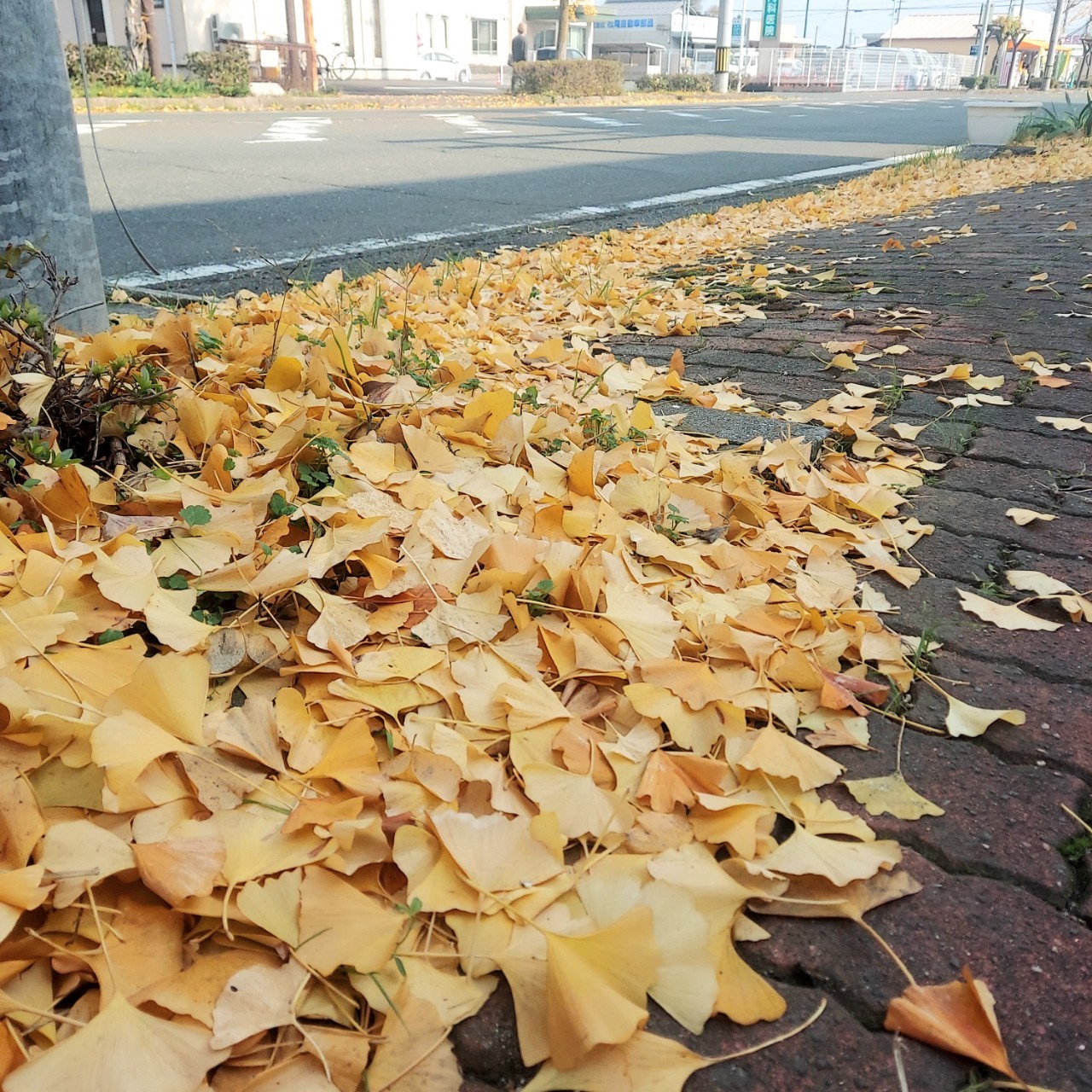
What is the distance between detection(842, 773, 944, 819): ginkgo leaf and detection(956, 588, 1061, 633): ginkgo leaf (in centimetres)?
43

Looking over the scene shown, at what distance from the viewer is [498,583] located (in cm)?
132

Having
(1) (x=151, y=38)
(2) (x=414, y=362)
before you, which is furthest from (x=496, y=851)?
(1) (x=151, y=38)

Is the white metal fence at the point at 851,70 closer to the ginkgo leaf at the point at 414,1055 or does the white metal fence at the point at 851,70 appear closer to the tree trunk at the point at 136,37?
the tree trunk at the point at 136,37

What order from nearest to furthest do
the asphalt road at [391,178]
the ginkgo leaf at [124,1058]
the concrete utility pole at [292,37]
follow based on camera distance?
1. the ginkgo leaf at [124,1058]
2. the asphalt road at [391,178]
3. the concrete utility pole at [292,37]

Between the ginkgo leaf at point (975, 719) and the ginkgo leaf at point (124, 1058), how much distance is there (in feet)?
2.88

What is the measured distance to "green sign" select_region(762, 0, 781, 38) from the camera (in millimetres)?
39906

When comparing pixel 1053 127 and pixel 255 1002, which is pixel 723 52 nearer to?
pixel 1053 127

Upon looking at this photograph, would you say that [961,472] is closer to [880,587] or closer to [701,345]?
[880,587]

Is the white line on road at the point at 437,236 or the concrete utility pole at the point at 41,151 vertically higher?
the concrete utility pole at the point at 41,151

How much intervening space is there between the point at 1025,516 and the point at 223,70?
18681mm

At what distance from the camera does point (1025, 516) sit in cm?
170

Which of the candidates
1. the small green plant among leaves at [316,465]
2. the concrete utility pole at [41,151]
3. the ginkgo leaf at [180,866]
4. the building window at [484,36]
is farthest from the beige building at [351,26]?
the ginkgo leaf at [180,866]

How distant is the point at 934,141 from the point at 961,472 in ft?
Result: 39.4

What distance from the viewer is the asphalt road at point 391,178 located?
13.7ft
